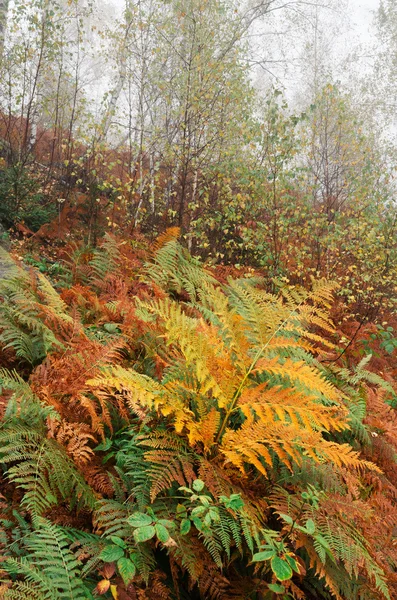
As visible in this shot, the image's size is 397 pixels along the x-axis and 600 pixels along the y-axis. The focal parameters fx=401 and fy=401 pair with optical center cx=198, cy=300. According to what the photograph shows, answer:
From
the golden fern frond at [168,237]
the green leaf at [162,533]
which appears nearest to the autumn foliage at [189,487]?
the green leaf at [162,533]

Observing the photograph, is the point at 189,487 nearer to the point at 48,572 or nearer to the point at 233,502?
the point at 233,502

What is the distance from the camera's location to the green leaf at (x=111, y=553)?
1.30 m

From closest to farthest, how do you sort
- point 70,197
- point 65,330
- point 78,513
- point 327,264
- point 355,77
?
1. point 78,513
2. point 65,330
3. point 327,264
4. point 70,197
5. point 355,77

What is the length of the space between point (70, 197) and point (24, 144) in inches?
39.8

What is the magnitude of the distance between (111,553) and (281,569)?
21.6 inches

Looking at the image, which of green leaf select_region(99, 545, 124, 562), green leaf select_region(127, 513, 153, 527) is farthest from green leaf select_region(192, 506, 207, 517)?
green leaf select_region(99, 545, 124, 562)

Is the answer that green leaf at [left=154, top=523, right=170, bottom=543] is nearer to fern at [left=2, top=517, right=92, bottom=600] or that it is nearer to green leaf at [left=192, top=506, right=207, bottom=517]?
green leaf at [left=192, top=506, right=207, bottom=517]

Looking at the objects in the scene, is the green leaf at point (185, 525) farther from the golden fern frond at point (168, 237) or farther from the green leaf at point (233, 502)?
the golden fern frond at point (168, 237)

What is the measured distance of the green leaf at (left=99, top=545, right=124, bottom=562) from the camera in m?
1.30

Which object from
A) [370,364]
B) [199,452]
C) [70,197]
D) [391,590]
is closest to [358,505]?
[391,590]

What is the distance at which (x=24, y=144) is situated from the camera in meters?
5.86

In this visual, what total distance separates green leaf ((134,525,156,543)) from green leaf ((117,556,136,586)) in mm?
120

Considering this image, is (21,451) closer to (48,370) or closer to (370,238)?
(48,370)

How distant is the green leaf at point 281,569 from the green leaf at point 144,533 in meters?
0.39
